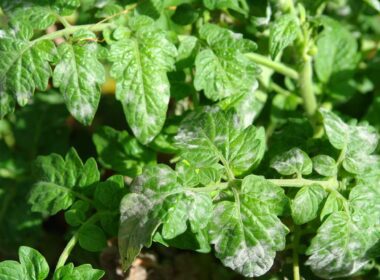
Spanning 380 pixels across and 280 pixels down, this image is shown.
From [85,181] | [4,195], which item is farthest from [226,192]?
[4,195]

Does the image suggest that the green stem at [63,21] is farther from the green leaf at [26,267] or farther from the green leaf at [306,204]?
the green leaf at [306,204]

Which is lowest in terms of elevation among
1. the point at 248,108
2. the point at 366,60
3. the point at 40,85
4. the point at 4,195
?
the point at 4,195

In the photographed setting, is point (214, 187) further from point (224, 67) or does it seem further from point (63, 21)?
point (63, 21)

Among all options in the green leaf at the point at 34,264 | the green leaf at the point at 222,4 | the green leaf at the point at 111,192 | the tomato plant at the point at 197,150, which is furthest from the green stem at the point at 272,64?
the green leaf at the point at 34,264

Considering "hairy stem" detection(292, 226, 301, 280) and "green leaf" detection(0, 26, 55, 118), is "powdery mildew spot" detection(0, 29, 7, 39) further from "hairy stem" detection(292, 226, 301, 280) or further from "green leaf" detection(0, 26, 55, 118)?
"hairy stem" detection(292, 226, 301, 280)

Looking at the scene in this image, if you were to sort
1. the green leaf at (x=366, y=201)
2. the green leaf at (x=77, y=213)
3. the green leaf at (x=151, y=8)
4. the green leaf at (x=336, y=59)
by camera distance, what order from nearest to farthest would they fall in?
the green leaf at (x=366, y=201), the green leaf at (x=77, y=213), the green leaf at (x=151, y=8), the green leaf at (x=336, y=59)

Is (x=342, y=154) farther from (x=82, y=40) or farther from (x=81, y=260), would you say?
(x=81, y=260)

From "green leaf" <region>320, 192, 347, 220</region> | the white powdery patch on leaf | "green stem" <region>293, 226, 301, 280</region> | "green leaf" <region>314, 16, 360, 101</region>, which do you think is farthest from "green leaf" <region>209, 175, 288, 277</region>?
"green leaf" <region>314, 16, 360, 101</region>
